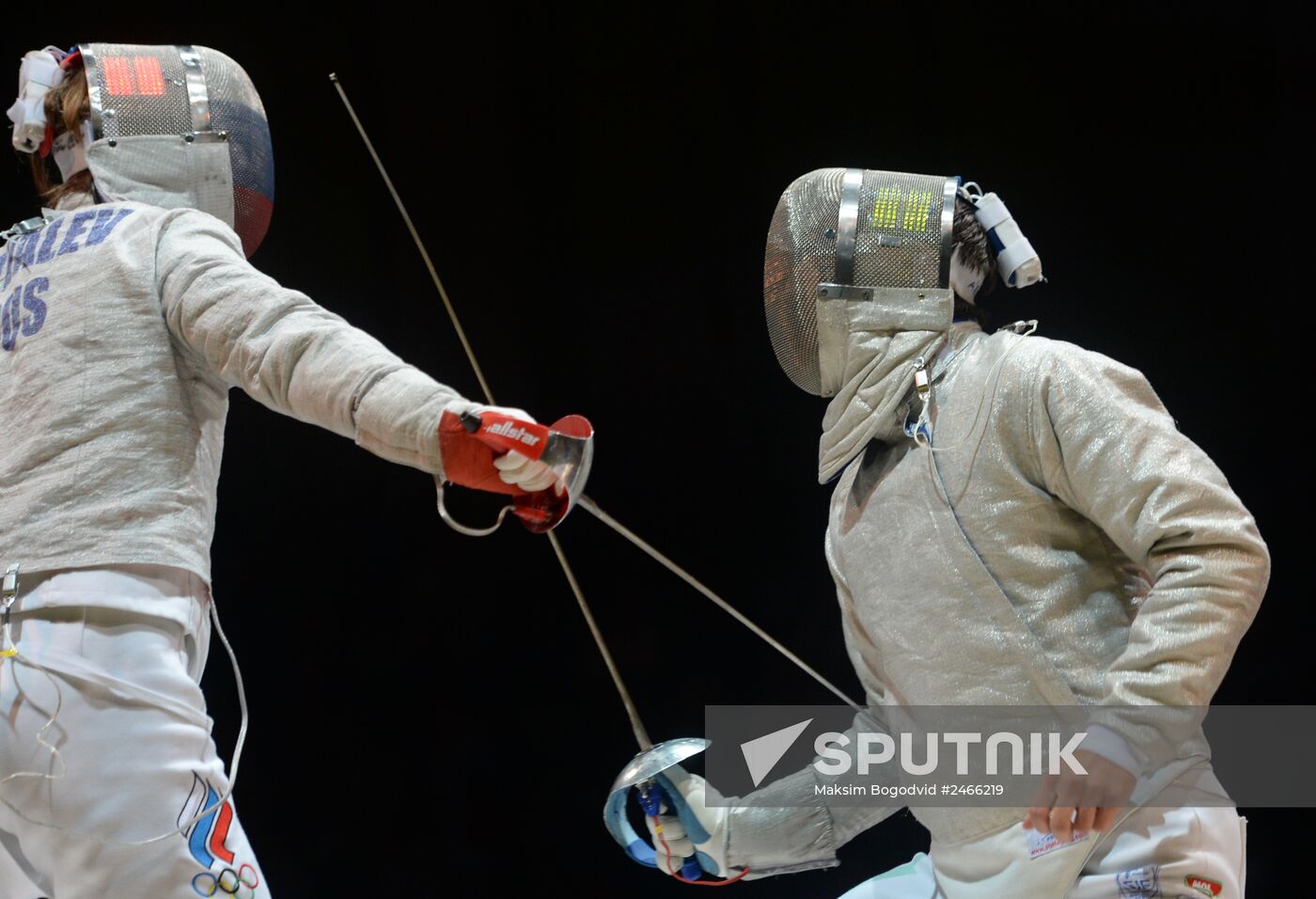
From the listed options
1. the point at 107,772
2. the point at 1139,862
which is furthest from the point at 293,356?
the point at 1139,862

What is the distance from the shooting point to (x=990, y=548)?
1611mm

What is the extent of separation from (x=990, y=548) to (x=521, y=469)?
24.1 inches

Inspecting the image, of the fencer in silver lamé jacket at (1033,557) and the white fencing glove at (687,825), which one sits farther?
the white fencing glove at (687,825)

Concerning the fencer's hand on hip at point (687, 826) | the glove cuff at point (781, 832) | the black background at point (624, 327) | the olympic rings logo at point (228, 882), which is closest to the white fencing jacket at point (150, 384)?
the olympic rings logo at point (228, 882)

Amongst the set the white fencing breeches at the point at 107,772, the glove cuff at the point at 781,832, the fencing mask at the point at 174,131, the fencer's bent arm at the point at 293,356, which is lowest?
the glove cuff at the point at 781,832

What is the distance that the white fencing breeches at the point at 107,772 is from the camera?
132cm

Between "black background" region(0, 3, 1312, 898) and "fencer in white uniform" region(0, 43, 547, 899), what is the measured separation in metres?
1.19

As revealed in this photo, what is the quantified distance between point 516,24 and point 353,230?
0.54 m

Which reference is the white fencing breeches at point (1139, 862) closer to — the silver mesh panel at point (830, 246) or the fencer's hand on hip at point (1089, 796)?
the fencer's hand on hip at point (1089, 796)

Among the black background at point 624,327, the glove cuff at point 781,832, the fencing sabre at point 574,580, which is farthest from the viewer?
the black background at point 624,327

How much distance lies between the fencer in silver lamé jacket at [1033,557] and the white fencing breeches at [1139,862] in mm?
39

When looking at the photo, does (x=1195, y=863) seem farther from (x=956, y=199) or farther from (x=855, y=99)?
(x=855, y=99)

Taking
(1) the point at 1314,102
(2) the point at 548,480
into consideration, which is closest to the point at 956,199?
(2) the point at 548,480

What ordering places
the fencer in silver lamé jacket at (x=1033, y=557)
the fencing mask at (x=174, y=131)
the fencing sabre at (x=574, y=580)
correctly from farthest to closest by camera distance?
the fencing mask at (x=174, y=131), the fencer in silver lamé jacket at (x=1033, y=557), the fencing sabre at (x=574, y=580)
